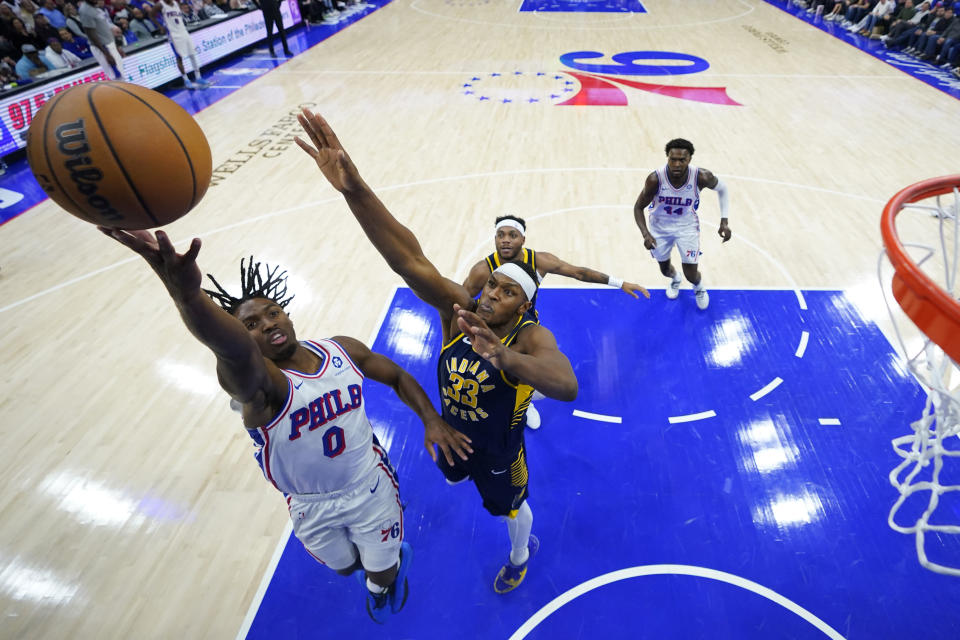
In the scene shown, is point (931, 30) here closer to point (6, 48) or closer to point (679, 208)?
point (679, 208)

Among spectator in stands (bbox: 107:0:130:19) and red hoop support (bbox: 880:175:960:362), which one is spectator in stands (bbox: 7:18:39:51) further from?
red hoop support (bbox: 880:175:960:362)

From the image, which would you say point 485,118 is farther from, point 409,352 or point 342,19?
point 342,19

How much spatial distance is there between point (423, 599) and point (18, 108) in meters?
10.2

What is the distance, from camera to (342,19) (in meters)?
19.0

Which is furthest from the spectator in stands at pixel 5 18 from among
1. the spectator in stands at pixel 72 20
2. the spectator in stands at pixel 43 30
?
the spectator in stands at pixel 72 20

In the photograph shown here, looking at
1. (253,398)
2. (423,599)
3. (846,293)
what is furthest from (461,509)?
(846,293)

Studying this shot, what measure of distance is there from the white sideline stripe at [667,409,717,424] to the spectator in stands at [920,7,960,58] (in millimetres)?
13640

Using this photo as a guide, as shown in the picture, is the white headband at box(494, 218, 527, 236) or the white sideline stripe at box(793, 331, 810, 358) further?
the white sideline stripe at box(793, 331, 810, 358)

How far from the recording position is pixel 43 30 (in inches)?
428

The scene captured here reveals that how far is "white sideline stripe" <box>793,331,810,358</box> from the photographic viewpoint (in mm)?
4656

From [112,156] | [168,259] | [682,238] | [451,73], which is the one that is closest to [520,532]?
[168,259]

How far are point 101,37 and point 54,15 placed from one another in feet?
11.1

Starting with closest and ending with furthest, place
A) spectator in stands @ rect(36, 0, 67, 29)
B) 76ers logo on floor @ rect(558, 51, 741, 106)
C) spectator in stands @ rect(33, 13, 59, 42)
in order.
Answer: spectator in stands @ rect(33, 13, 59, 42) → 76ers logo on floor @ rect(558, 51, 741, 106) → spectator in stands @ rect(36, 0, 67, 29)

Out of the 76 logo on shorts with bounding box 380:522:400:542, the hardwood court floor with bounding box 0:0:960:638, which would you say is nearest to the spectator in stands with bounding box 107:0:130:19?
the hardwood court floor with bounding box 0:0:960:638
